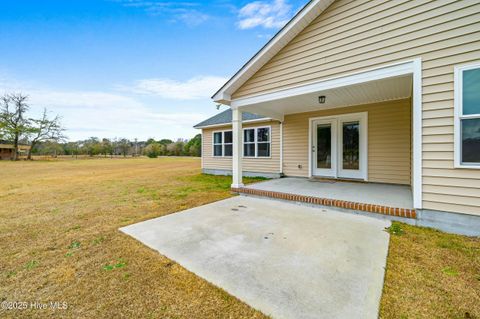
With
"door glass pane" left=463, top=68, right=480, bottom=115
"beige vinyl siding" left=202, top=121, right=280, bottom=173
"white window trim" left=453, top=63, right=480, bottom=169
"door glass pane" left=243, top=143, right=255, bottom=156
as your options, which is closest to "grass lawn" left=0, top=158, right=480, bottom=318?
"white window trim" left=453, top=63, right=480, bottom=169

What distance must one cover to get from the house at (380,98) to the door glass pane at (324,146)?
4cm

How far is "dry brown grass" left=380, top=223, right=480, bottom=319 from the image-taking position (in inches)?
62.1

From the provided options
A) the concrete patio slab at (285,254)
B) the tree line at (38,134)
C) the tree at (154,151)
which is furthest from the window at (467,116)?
the tree at (154,151)

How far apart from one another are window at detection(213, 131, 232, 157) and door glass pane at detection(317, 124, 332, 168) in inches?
174

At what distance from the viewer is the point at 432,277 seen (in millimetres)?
1996

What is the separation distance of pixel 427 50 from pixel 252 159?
675 centimetres

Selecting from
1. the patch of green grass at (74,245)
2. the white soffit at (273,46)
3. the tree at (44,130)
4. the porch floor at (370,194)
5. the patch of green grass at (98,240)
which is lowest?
the patch of green grass at (74,245)

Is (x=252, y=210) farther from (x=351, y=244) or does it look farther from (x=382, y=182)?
(x=382, y=182)

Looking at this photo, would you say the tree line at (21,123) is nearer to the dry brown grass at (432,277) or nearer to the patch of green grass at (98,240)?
the patch of green grass at (98,240)

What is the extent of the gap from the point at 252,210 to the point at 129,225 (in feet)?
8.07

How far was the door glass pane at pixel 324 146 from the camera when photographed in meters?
7.04

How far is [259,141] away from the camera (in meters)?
9.02

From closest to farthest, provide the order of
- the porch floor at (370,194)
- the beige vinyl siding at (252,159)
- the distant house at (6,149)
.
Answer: the porch floor at (370,194) → the beige vinyl siding at (252,159) → the distant house at (6,149)

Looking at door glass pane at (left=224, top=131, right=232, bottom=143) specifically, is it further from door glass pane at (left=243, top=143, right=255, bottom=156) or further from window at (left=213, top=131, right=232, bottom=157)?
door glass pane at (left=243, top=143, right=255, bottom=156)
